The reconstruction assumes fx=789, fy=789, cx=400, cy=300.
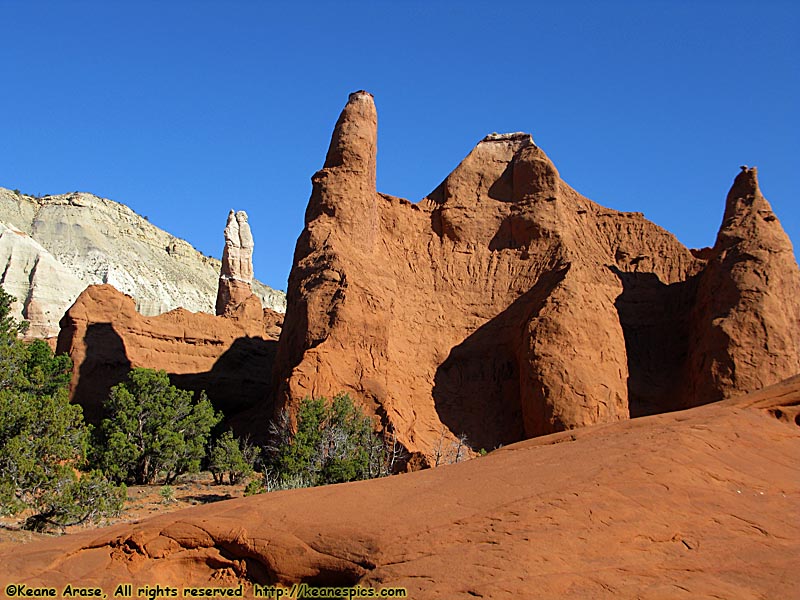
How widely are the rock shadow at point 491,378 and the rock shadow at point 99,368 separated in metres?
12.0

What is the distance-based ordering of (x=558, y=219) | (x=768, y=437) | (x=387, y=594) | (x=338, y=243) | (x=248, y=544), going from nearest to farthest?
(x=387, y=594) → (x=248, y=544) → (x=768, y=437) → (x=338, y=243) → (x=558, y=219)

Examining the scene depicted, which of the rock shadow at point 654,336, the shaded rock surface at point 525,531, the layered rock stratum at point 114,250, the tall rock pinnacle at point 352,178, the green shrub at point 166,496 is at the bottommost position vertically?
the green shrub at point 166,496

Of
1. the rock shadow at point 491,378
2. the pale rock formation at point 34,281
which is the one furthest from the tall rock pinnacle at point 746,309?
the pale rock formation at point 34,281

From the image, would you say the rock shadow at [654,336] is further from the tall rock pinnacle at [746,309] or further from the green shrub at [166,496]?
the green shrub at [166,496]

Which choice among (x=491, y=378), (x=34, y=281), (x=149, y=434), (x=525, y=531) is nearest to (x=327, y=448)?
(x=149, y=434)

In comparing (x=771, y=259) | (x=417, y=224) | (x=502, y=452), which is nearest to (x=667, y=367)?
(x=771, y=259)

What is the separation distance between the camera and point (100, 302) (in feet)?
99.0

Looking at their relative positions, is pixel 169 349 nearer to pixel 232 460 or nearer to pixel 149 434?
pixel 149 434

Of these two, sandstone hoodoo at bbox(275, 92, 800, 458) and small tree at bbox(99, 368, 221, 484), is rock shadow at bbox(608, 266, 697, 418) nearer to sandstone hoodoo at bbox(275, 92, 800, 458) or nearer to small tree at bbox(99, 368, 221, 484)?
sandstone hoodoo at bbox(275, 92, 800, 458)

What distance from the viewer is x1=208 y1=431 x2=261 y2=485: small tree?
878 inches

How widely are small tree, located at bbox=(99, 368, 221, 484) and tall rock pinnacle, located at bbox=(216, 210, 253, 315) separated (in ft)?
74.8

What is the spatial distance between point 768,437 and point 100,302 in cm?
2626

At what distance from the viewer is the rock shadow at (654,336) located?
28.2 metres

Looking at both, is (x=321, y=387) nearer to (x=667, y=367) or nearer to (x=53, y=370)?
(x=53, y=370)
